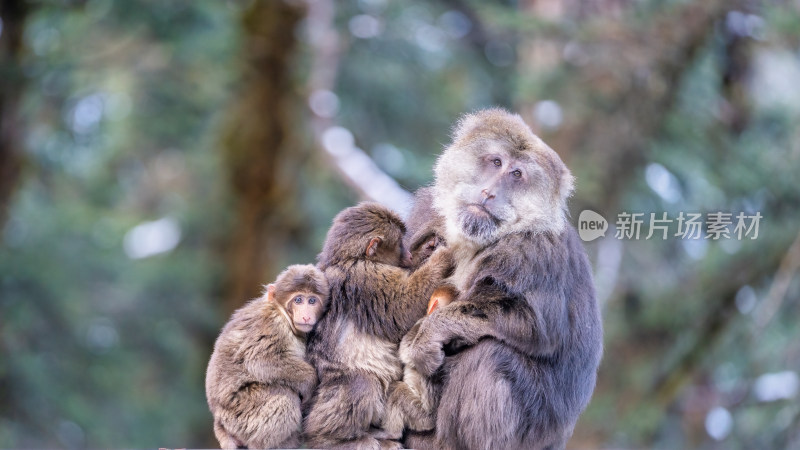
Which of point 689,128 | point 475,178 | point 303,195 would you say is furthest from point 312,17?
point 475,178

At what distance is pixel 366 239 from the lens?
4.76 meters

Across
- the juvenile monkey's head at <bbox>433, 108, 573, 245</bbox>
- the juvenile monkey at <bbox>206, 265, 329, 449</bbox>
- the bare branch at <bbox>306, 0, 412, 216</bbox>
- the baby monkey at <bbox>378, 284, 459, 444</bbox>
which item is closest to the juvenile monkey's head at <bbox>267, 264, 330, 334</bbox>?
the juvenile monkey at <bbox>206, 265, 329, 449</bbox>

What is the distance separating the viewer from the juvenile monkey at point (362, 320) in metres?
4.47

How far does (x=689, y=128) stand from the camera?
1216 cm

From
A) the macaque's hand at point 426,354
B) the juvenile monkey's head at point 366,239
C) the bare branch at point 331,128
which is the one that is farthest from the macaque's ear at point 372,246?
the bare branch at point 331,128

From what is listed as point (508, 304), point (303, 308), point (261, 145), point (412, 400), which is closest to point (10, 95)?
point (261, 145)

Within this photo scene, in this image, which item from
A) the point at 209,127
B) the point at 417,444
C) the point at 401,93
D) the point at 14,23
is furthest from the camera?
the point at 401,93

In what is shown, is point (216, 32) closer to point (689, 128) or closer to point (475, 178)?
point (689, 128)

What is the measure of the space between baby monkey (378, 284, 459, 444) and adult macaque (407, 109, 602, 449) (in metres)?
0.06

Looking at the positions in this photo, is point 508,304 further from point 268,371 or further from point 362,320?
point 268,371

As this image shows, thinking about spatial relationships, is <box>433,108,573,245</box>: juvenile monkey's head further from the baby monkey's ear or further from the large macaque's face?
the large macaque's face

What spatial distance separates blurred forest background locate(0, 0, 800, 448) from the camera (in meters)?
11.8

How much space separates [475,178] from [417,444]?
1416 mm

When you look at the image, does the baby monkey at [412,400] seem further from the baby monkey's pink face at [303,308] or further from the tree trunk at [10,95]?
the tree trunk at [10,95]
